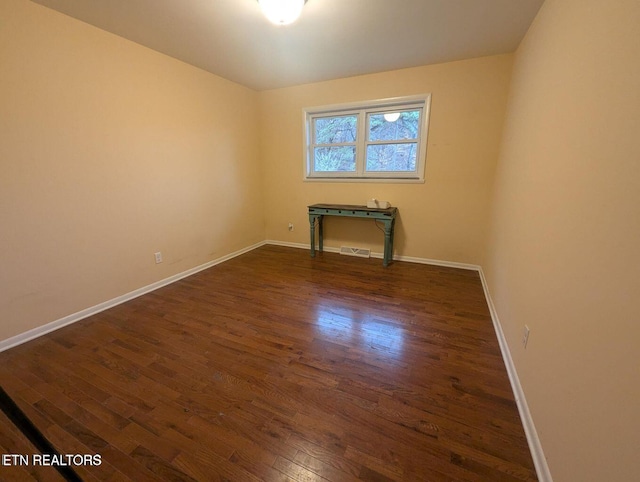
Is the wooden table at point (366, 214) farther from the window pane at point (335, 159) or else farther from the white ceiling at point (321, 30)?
the white ceiling at point (321, 30)

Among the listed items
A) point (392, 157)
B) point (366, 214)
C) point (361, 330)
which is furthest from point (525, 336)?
point (392, 157)

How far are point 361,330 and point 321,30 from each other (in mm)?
2603

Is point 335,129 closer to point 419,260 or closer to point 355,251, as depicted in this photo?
point 355,251

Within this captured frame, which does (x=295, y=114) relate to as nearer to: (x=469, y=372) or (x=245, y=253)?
(x=245, y=253)

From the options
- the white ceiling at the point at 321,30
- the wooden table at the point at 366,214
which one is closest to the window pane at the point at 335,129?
the white ceiling at the point at 321,30

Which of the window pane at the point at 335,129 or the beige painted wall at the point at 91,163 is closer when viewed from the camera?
the beige painted wall at the point at 91,163

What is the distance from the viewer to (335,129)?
3.80 meters

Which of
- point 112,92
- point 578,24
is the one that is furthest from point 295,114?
point 578,24

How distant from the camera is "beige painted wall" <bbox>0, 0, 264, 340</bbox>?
1841mm

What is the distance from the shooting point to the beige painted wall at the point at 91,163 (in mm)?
1841

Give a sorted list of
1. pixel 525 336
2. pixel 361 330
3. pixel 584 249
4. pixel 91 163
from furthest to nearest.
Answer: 1. pixel 91 163
2. pixel 361 330
3. pixel 525 336
4. pixel 584 249

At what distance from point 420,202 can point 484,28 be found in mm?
1810

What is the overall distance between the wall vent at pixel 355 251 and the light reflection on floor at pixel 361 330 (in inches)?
62.6

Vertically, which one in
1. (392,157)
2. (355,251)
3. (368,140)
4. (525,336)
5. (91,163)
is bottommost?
(355,251)
